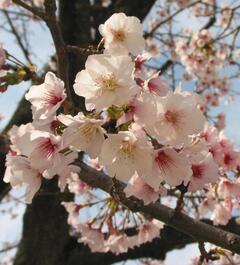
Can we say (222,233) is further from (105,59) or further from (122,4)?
(122,4)

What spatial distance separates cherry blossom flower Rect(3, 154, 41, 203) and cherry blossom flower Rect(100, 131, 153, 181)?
0.29 metres

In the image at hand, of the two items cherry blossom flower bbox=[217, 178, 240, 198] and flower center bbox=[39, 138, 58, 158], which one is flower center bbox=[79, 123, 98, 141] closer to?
flower center bbox=[39, 138, 58, 158]

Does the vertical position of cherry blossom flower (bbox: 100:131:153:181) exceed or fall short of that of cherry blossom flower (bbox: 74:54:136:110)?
it falls short

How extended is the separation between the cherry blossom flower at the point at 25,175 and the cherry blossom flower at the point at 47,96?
23 centimetres

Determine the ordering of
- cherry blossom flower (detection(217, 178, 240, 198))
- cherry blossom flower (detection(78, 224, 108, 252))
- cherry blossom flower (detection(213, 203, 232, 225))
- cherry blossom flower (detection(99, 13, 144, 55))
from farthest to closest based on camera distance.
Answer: cherry blossom flower (detection(78, 224, 108, 252)) → cherry blossom flower (detection(213, 203, 232, 225)) → cherry blossom flower (detection(217, 178, 240, 198)) → cherry blossom flower (detection(99, 13, 144, 55))

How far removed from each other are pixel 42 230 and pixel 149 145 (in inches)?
102

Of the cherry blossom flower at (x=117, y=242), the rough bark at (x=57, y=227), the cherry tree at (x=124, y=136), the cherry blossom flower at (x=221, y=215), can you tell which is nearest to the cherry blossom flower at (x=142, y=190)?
the cherry tree at (x=124, y=136)

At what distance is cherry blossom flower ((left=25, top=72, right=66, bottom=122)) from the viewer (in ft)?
3.74

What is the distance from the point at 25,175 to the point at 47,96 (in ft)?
0.94

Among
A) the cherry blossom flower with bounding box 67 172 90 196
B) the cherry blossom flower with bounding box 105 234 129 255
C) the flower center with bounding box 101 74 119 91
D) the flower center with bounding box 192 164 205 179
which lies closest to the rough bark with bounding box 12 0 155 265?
the cherry blossom flower with bounding box 67 172 90 196

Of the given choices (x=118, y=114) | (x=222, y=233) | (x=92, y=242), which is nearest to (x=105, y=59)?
(x=118, y=114)

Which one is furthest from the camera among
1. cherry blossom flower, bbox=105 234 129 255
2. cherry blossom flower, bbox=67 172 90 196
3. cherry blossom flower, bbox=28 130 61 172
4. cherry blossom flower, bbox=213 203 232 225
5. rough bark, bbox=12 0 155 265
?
rough bark, bbox=12 0 155 265

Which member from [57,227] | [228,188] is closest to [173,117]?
[228,188]

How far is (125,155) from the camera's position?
112 cm
